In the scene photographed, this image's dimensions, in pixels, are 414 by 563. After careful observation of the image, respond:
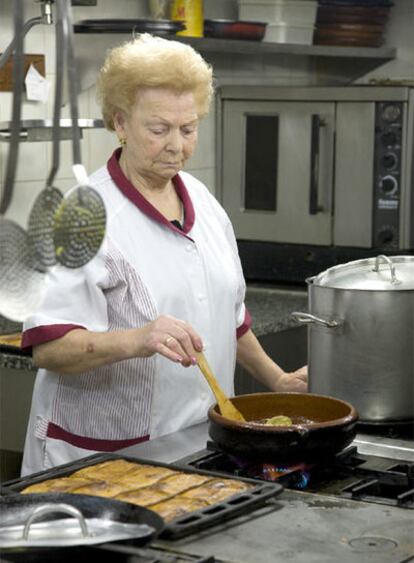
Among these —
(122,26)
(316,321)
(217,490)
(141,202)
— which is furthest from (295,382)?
(122,26)

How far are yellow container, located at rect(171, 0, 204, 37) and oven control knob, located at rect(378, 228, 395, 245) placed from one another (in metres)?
0.93

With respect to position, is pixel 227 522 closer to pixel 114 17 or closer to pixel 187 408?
pixel 187 408

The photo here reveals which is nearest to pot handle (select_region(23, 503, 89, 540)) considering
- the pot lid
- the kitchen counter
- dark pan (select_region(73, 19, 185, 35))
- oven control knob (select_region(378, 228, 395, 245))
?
the kitchen counter

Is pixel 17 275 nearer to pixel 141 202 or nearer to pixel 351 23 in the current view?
pixel 141 202

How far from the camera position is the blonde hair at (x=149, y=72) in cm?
229

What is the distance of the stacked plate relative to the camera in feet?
14.4

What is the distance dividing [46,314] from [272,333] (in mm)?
1349

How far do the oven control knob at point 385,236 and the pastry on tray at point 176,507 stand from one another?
2.48 meters

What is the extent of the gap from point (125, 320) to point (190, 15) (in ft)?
6.11

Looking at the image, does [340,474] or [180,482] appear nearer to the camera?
[180,482]

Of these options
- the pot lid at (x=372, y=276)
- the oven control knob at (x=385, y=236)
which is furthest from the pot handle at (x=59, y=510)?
the oven control knob at (x=385, y=236)

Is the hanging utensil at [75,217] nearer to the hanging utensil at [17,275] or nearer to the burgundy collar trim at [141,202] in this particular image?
the hanging utensil at [17,275]

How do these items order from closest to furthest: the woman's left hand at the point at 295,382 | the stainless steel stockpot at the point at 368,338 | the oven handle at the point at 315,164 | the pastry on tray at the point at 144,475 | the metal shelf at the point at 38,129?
the pastry on tray at the point at 144,475, the stainless steel stockpot at the point at 368,338, the woman's left hand at the point at 295,382, the metal shelf at the point at 38,129, the oven handle at the point at 315,164

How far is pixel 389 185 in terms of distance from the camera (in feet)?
13.2
